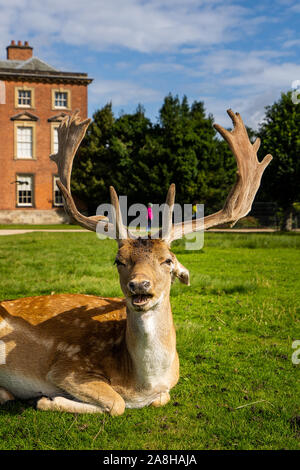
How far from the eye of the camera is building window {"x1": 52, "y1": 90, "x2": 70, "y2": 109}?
46.0 meters

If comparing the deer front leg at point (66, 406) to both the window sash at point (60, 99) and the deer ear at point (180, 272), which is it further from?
the window sash at point (60, 99)

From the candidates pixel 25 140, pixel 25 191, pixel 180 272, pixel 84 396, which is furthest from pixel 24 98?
pixel 84 396

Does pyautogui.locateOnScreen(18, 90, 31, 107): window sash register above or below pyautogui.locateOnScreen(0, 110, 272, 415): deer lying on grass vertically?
above

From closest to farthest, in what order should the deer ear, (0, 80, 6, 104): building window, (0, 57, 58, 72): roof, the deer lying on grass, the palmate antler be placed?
Result: 1. the deer lying on grass
2. the deer ear
3. the palmate antler
4. (0, 80, 6, 104): building window
5. (0, 57, 58, 72): roof

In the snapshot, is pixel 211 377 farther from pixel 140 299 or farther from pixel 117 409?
pixel 140 299

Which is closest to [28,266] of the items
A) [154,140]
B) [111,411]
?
[111,411]

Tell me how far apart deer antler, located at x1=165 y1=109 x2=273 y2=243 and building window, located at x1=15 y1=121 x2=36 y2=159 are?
4264cm

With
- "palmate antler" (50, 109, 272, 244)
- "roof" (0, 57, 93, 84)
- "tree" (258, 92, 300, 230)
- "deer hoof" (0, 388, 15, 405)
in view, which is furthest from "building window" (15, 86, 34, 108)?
"deer hoof" (0, 388, 15, 405)

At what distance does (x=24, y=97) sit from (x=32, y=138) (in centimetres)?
409

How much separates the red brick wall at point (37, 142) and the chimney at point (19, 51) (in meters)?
5.65

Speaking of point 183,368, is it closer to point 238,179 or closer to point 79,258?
point 238,179

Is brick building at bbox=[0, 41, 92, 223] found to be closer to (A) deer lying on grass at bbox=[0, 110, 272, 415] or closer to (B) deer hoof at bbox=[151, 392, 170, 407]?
(A) deer lying on grass at bbox=[0, 110, 272, 415]

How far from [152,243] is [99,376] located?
141 cm
